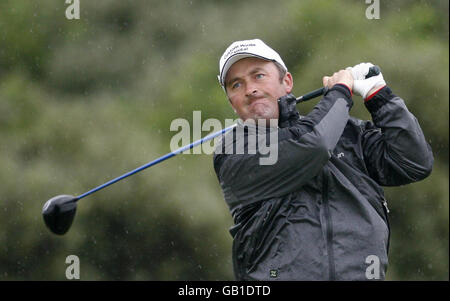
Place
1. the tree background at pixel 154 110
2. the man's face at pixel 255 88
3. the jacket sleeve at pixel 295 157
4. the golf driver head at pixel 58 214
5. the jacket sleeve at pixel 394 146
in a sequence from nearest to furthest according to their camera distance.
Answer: the jacket sleeve at pixel 295 157 < the jacket sleeve at pixel 394 146 < the man's face at pixel 255 88 < the golf driver head at pixel 58 214 < the tree background at pixel 154 110

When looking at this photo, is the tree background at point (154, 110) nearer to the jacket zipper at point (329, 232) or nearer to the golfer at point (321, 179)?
the golfer at point (321, 179)

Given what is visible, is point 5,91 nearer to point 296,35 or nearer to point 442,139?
point 296,35

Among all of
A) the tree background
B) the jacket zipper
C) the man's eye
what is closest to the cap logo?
the man's eye

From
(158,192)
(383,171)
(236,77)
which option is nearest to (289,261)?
(383,171)

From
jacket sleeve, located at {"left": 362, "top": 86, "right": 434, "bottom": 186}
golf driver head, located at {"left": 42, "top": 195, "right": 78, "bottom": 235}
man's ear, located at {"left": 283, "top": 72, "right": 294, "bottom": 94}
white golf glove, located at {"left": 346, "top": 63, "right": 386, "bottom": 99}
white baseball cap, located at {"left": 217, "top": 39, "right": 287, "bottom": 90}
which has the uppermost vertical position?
white baseball cap, located at {"left": 217, "top": 39, "right": 287, "bottom": 90}

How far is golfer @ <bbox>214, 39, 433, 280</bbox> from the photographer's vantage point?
243 cm

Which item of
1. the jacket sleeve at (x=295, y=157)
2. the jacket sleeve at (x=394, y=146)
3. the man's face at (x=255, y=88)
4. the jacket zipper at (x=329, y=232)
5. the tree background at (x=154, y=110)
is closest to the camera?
the jacket zipper at (x=329, y=232)

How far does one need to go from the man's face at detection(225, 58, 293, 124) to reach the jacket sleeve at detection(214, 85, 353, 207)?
0.17 m

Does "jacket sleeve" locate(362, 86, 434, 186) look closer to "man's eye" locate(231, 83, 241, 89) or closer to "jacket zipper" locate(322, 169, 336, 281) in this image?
"jacket zipper" locate(322, 169, 336, 281)

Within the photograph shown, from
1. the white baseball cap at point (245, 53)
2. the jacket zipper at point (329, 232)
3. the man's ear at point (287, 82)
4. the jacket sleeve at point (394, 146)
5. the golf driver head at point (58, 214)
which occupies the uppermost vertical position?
the white baseball cap at point (245, 53)

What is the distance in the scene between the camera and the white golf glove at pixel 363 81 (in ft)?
8.84

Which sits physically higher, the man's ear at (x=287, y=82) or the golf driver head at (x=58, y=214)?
the man's ear at (x=287, y=82)

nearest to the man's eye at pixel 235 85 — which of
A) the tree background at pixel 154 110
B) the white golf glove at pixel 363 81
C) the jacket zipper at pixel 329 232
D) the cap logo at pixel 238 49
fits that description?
the cap logo at pixel 238 49

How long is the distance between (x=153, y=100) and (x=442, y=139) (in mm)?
2734
